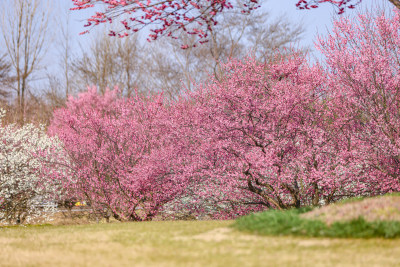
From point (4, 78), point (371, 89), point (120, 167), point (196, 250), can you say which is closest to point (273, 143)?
point (371, 89)

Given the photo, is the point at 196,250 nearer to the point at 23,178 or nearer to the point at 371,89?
the point at 371,89

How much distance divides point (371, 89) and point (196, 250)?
747cm

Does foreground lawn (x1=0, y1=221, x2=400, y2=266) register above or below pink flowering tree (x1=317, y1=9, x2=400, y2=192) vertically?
below

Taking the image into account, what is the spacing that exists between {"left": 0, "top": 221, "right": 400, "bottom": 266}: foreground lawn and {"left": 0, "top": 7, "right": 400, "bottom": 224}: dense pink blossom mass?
13.9ft

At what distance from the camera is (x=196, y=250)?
5395 millimetres

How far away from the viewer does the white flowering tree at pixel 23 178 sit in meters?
14.2

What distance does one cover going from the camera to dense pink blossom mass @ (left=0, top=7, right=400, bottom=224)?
419 inches

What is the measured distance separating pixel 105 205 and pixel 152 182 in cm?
192

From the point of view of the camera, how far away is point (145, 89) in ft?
103

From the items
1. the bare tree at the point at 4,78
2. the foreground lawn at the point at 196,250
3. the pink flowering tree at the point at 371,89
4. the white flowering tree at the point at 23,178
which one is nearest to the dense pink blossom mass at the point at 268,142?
the pink flowering tree at the point at 371,89

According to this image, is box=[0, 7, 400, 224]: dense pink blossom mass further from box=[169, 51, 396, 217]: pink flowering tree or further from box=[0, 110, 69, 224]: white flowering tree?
box=[0, 110, 69, 224]: white flowering tree

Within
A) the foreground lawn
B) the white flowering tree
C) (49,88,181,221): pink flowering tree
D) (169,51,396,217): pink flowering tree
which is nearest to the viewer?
the foreground lawn

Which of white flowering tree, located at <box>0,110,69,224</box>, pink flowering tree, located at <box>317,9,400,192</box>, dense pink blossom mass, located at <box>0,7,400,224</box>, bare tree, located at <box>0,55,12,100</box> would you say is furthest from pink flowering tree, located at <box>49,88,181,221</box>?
bare tree, located at <box>0,55,12,100</box>

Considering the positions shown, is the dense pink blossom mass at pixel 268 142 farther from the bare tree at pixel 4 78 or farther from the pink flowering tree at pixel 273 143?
the bare tree at pixel 4 78
